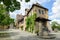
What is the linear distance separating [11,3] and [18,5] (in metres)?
1.15

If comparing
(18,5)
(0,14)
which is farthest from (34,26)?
(18,5)

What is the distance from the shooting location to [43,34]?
24141mm

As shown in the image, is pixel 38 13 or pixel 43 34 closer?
pixel 43 34

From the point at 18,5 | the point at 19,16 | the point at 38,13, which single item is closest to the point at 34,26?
the point at 38,13

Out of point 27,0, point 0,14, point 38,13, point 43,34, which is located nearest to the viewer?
point 27,0

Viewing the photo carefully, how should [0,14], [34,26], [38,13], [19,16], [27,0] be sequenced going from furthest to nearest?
[19,16] → [38,13] → [34,26] → [0,14] → [27,0]

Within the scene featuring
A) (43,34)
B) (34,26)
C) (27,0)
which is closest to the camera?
(27,0)

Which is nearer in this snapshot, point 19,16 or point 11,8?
point 11,8

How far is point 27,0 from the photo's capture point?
16.8 m

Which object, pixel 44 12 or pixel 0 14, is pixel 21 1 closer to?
pixel 0 14

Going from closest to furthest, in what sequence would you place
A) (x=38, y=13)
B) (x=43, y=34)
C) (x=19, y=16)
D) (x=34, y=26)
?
(x=43, y=34), (x=34, y=26), (x=38, y=13), (x=19, y=16)

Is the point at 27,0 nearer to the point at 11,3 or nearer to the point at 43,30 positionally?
the point at 11,3

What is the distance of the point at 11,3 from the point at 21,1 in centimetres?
141

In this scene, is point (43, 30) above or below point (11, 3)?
below
